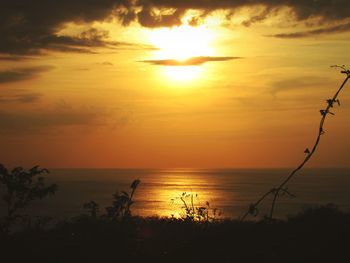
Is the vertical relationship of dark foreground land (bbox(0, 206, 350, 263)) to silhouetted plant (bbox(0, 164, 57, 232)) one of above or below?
below

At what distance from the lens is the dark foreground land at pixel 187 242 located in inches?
378

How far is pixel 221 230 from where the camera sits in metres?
11.9

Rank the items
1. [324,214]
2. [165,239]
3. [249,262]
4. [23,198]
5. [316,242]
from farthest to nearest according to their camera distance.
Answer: [23,198] < [324,214] < [165,239] < [316,242] < [249,262]

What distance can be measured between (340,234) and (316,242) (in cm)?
80

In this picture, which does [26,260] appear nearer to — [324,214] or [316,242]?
[316,242]

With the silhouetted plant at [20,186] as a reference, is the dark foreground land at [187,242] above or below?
below

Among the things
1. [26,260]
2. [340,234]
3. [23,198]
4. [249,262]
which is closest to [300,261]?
[249,262]

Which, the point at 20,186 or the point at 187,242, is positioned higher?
the point at 20,186

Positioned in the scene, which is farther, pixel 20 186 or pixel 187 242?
pixel 20 186

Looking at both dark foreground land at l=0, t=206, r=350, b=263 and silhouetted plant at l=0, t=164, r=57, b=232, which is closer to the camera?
dark foreground land at l=0, t=206, r=350, b=263

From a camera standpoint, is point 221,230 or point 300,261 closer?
point 300,261

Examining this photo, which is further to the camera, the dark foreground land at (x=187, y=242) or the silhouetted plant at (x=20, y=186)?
the silhouetted plant at (x=20, y=186)

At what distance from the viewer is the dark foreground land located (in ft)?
31.5

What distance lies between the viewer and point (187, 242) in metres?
10.6
